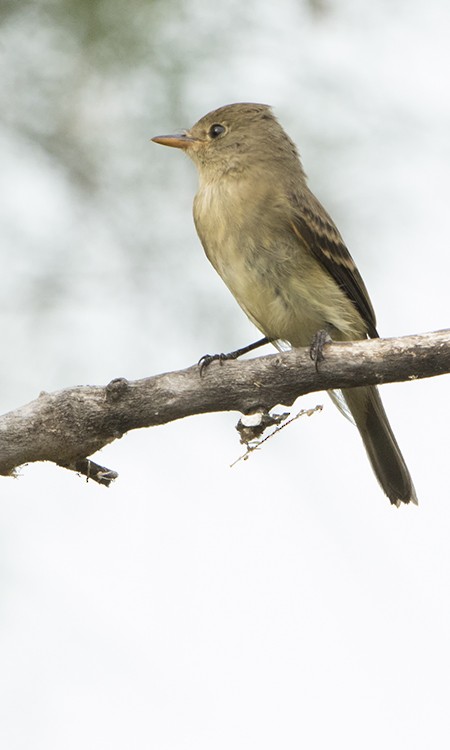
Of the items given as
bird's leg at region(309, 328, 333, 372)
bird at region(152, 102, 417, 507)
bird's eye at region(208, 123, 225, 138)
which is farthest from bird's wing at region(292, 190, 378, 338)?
bird's leg at region(309, 328, 333, 372)

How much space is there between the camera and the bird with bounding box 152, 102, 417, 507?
4.84m

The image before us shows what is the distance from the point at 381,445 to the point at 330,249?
3.55 ft

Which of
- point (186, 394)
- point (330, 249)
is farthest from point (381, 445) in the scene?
point (186, 394)

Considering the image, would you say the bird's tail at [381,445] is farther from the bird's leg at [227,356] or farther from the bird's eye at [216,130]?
the bird's eye at [216,130]

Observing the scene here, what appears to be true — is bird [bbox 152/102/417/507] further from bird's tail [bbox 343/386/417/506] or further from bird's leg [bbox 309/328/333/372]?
bird's leg [bbox 309/328/333/372]

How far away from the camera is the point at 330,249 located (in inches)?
198

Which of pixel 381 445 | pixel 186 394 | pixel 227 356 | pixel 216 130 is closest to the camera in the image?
pixel 186 394

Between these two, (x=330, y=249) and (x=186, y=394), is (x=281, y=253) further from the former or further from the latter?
(x=186, y=394)

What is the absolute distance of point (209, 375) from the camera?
12.4 ft

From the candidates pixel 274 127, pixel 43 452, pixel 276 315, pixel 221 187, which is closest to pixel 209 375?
pixel 43 452

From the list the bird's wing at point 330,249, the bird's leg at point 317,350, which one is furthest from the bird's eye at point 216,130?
the bird's leg at point 317,350

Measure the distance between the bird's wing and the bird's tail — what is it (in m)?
0.34

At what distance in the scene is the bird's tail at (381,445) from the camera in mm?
5422

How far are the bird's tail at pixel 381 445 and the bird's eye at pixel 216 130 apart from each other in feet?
4.85
